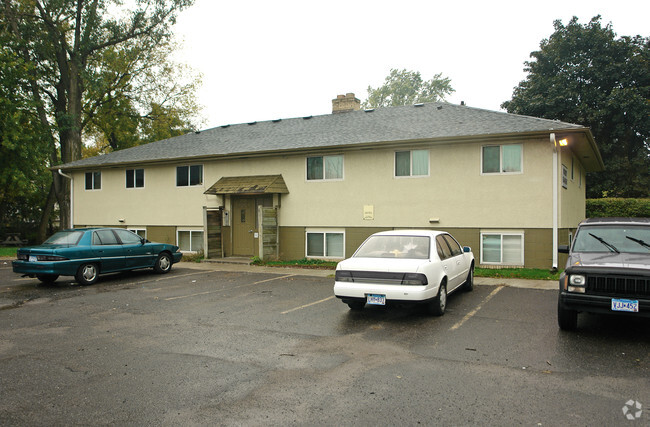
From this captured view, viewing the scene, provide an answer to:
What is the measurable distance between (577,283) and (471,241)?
7.87m

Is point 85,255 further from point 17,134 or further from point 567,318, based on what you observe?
point 17,134

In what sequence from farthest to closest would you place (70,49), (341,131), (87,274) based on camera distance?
(70,49) → (341,131) → (87,274)

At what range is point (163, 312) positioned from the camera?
8438 millimetres

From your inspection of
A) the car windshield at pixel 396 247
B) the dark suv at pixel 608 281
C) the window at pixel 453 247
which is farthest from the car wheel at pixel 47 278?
the dark suv at pixel 608 281

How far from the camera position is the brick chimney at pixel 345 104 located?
20.7 meters

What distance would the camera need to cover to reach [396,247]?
8258 millimetres

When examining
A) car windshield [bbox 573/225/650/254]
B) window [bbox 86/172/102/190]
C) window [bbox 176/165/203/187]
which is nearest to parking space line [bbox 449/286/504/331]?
car windshield [bbox 573/225/650/254]

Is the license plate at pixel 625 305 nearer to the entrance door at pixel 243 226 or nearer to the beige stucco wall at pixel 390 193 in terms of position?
the beige stucco wall at pixel 390 193

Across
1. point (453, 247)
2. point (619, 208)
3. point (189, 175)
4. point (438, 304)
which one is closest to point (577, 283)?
point (438, 304)

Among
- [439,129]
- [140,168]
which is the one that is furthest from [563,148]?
[140,168]

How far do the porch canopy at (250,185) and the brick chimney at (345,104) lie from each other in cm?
569

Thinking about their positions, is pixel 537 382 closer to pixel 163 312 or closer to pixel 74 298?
pixel 163 312

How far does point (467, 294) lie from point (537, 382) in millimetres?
5311

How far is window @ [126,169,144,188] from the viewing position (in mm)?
20109
